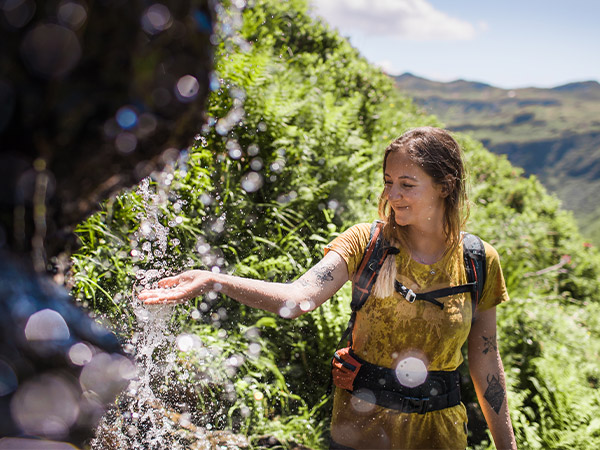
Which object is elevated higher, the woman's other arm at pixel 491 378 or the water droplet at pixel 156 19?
the water droplet at pixel 156 19

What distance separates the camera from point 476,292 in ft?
8.00

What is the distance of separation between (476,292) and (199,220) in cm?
311

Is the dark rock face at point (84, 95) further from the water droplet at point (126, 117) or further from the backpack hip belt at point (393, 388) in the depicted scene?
the backpack hip belt at point (393, 388)

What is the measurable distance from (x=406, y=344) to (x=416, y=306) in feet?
0.69

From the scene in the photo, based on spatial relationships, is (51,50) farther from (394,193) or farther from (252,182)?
(252,182)

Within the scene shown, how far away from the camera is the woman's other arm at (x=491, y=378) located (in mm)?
2500

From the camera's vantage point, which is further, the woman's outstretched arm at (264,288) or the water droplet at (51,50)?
the woman's outstretched arm at (264,288)

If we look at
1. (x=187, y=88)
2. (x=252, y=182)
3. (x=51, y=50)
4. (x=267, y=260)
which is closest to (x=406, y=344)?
(x=187, y=88)

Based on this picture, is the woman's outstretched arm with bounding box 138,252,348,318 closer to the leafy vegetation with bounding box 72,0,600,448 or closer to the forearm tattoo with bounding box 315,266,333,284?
the forearm tattoo with bounding box 315,266,333,284

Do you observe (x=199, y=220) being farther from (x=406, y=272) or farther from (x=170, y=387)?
(x=406, y=272)

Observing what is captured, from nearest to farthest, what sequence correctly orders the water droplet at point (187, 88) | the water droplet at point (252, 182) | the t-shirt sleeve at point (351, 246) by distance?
1. the water droplet at point (187, 88)
2. the t-shirt sleeve at point (351, 246)
3. the water droplet at point (252, 182)

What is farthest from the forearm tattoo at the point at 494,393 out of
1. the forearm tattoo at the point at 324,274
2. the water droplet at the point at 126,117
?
the water droplet at the point at 126,117

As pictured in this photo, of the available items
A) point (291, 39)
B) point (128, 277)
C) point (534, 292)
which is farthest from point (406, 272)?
point (291, 39)

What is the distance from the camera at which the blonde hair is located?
2.43 metres
